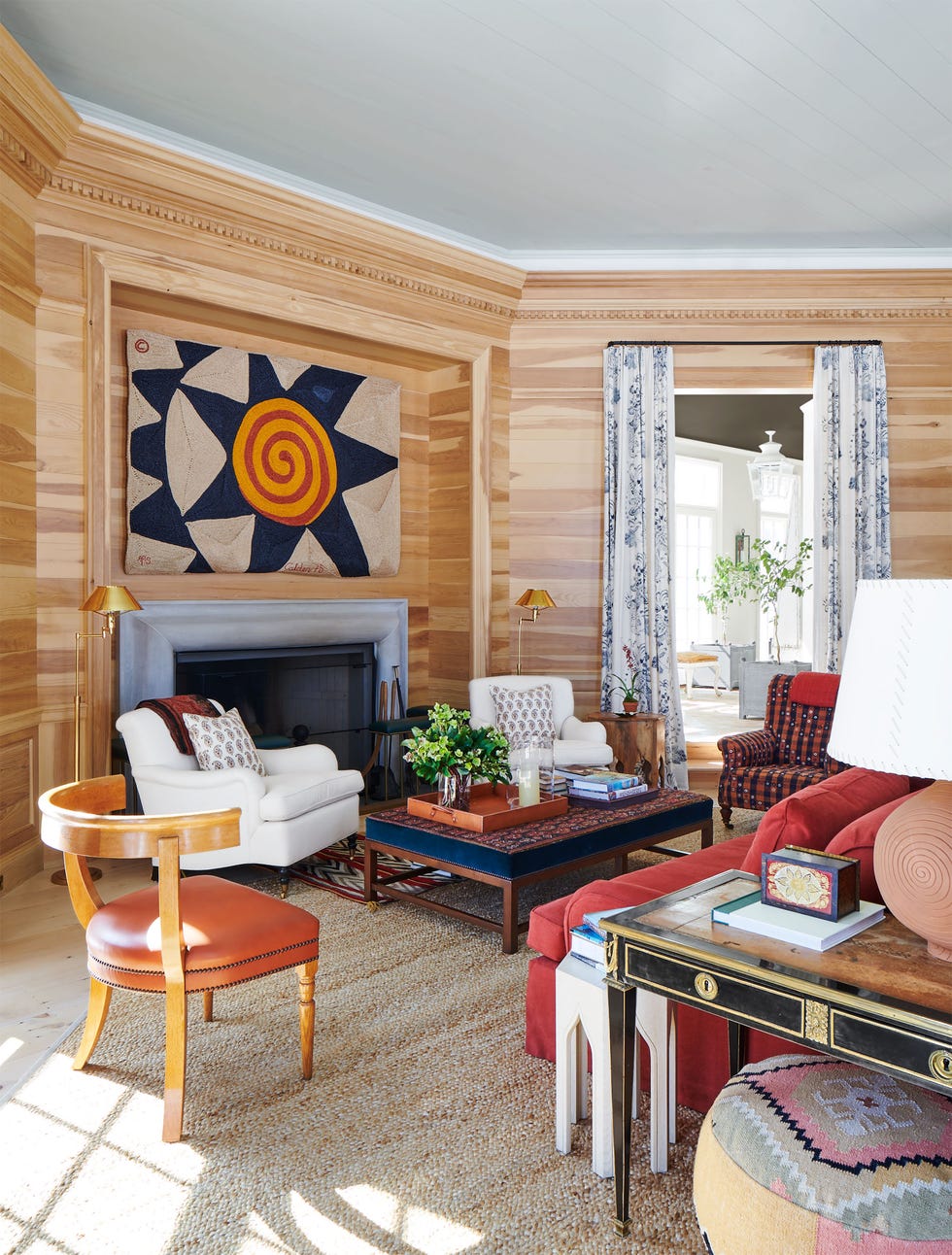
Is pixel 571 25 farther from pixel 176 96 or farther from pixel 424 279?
pixel 424 279

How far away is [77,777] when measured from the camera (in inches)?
168

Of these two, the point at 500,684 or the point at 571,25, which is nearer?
the point at 571,25

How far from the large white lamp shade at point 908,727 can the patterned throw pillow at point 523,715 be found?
381 centimetres

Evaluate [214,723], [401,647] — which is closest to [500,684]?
[401,647]

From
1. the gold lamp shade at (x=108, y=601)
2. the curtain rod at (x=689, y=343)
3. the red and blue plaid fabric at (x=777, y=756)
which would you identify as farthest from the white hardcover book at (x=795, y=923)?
the curtain rod at (x=689, y=343)

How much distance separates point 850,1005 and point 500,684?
13.6 ft

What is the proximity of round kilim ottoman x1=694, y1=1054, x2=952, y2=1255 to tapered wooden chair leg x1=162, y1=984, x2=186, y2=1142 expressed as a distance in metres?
1.27

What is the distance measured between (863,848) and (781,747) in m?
3.39

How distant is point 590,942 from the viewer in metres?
2.25

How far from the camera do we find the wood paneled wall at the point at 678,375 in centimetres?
626

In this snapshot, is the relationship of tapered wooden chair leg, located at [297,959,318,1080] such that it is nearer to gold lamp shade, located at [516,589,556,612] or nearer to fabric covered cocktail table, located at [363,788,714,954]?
fabric covered cocktail table, located at [363,788,714,954]

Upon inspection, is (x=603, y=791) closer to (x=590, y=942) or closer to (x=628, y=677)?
(x=590, y=942)

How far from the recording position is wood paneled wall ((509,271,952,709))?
626 centimetres

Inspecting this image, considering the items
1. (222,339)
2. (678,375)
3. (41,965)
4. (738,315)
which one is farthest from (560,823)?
(738,315)
